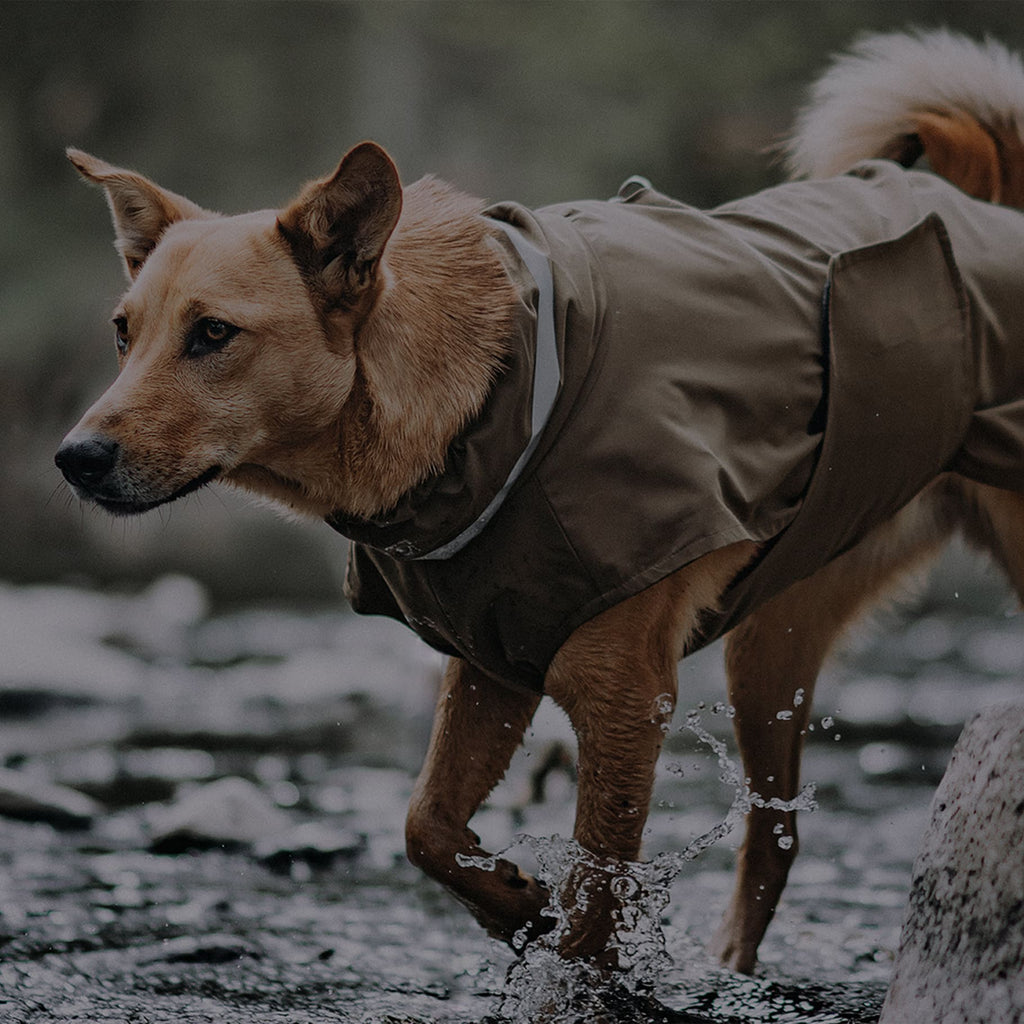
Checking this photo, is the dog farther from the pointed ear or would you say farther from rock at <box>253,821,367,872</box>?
rock at <box>253,821,367,872</box>

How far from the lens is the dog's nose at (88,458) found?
2375mm

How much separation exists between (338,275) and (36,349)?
39.1 feet

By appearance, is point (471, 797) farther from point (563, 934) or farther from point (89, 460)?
point (89, 460)

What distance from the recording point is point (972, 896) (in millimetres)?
2076

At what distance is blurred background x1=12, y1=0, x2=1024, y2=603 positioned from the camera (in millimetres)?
14445

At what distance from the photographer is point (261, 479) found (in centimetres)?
267

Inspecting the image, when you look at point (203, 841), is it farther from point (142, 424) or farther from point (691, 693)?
point (691, 693)

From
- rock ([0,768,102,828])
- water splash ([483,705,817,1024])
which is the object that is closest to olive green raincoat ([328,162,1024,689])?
water splash ([483,705,817,1024])

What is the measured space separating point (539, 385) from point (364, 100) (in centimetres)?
1433

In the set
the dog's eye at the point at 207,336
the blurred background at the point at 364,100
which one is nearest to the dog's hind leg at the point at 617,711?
the dog's eye at the point at 207,336

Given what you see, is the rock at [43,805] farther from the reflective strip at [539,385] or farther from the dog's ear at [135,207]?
the reflective strip at [539,385]

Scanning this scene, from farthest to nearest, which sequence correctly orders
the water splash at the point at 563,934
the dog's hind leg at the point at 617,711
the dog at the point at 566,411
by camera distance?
1. the water splash at the point at 563,934
2. the dog's hind leg at the point at 617,711
3. the dog at the point at 566,411

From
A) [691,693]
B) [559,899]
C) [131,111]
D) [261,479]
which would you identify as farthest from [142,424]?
[131,111]

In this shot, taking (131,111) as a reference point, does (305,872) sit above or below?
below
